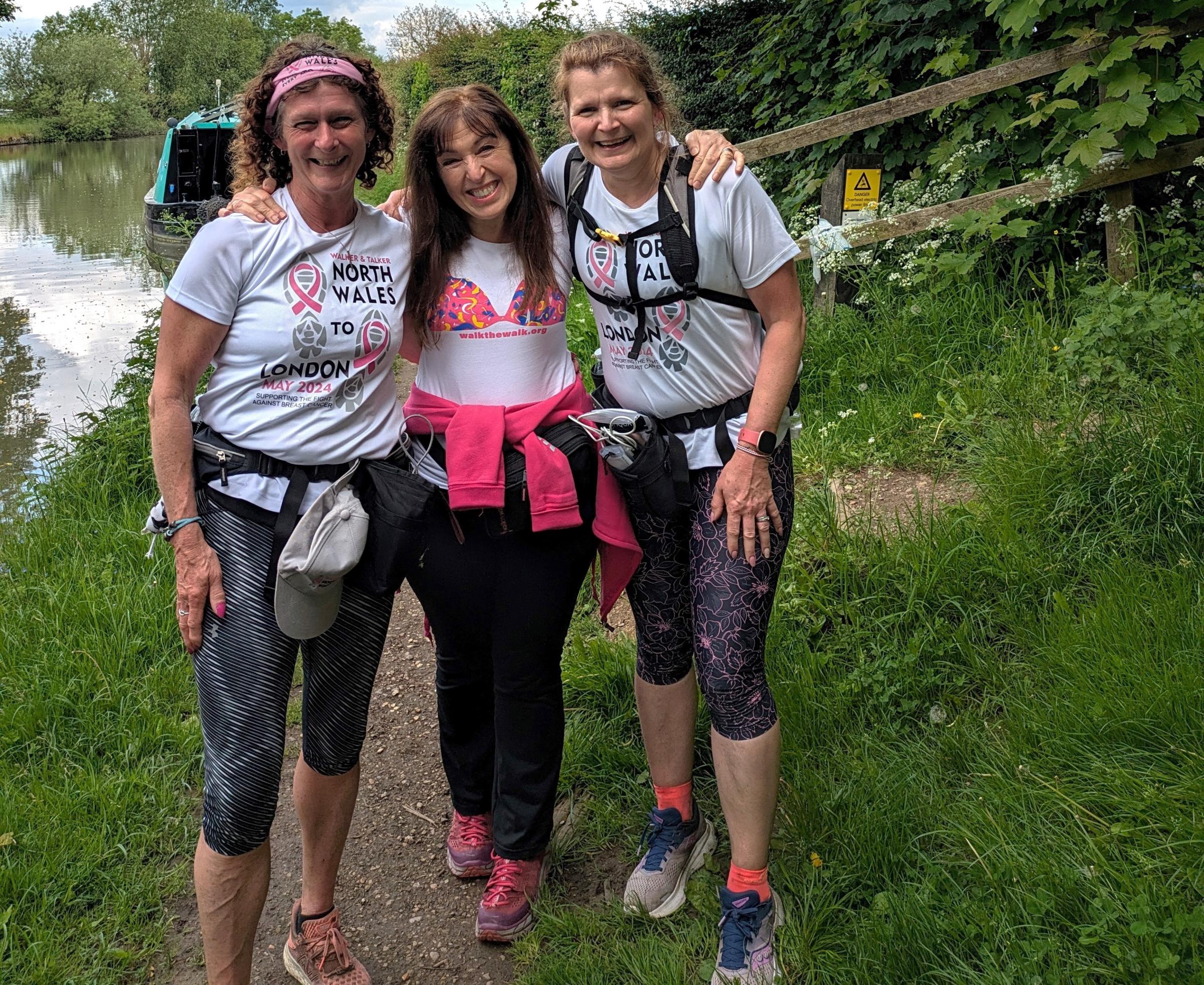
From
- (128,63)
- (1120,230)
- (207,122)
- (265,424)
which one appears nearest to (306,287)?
(265,424)

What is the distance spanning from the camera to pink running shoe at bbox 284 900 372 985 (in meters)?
2.62

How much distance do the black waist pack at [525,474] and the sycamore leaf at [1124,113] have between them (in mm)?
3210

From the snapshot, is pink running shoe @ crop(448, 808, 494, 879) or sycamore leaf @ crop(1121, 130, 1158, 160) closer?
pink running shoe @ crop(448, 808, 494, 879)

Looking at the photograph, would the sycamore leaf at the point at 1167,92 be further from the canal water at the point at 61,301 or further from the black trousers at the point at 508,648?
the canal water at the point at 61,301

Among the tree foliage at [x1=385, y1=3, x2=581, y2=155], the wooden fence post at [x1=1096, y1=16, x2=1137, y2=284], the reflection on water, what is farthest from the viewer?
the tree foliage at [x1=385, y1=3, x2=581, y2=155]

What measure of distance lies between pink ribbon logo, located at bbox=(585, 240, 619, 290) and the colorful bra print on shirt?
0.41 ft

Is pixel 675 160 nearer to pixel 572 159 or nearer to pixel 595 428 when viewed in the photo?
pixel 572 159

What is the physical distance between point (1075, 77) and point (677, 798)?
11.8ft

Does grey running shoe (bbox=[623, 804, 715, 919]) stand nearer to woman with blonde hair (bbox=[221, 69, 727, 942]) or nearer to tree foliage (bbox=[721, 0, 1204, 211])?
woman with blonde hair (bbox=[221, 69, 727, 942])

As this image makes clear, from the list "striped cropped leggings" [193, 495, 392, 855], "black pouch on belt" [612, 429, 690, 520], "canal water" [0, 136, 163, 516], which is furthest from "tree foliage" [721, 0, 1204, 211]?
"canal water" [0, 136, 163, 516]

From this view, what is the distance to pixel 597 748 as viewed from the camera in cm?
329

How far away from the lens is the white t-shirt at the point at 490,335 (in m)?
2.43

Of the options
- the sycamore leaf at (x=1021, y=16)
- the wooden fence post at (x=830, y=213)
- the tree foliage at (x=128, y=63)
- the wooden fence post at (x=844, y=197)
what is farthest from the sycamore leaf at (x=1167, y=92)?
the tree foliage at (x=128, y=63)

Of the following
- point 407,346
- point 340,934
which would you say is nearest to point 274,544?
point 407,346
